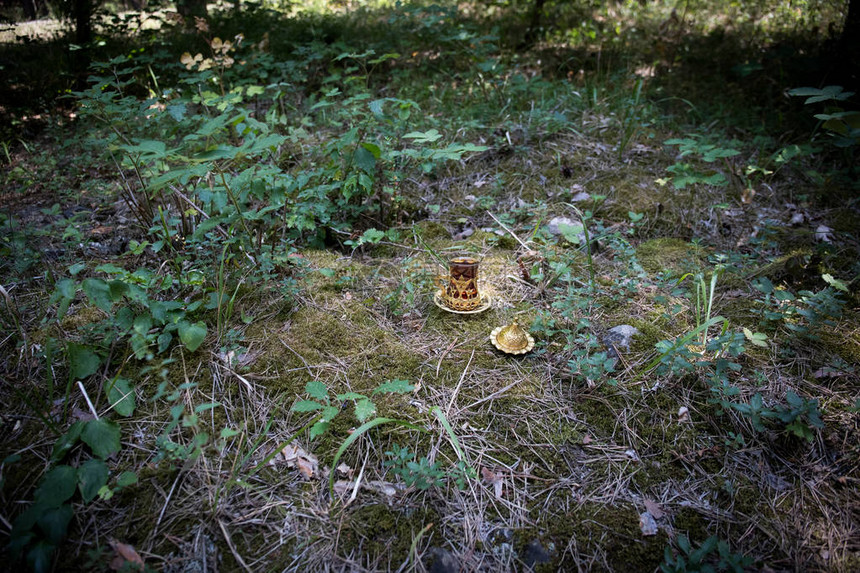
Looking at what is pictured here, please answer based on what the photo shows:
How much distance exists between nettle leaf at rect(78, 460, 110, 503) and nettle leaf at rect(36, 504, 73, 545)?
0.05m

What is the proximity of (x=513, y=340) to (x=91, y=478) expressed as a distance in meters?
1.60

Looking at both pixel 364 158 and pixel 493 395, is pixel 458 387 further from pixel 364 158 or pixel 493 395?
pixel 364 158

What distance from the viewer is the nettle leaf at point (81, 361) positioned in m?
1.58

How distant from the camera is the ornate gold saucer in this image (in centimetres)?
211

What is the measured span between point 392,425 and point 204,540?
0.68 metres

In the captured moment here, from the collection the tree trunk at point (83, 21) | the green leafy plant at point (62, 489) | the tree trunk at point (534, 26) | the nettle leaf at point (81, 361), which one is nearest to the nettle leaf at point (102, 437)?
the green leafy plant at point (62, 489)

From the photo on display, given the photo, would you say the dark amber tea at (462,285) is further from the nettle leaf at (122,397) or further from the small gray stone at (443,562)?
the nettle leaf at (122,397)

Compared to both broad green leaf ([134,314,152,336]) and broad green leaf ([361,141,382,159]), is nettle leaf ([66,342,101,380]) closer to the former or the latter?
broad green leaf ([134,314,152,336])

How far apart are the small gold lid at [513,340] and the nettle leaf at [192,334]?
1256mm

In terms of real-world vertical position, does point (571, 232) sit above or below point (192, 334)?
→ above

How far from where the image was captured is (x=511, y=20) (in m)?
5.89

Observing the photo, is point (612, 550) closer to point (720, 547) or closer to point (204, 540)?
point (720, 547)

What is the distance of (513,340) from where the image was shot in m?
1.90

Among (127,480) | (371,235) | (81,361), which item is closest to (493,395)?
(371,235)
